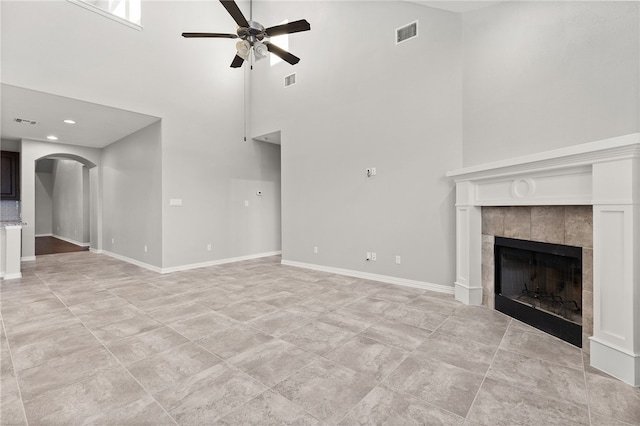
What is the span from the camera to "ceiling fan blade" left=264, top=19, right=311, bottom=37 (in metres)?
3.09

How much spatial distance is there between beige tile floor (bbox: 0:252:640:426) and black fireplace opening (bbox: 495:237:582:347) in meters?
0.17

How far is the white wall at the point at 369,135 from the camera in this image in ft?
13.0

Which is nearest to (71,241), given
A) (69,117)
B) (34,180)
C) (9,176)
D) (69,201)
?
(69,201)

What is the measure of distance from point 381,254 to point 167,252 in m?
4.03

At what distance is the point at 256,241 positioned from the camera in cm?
692

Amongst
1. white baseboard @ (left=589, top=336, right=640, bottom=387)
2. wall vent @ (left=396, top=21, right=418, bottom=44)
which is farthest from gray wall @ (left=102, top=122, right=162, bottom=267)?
white baseboard @ (left=589, top=336, right=640, bottom=387)

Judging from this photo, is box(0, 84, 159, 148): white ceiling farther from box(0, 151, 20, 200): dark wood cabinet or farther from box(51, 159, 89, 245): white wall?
box(51, 159, 89, 245): white wall

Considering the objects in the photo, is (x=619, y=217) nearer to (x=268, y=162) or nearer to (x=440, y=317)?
(x=440, y=317)

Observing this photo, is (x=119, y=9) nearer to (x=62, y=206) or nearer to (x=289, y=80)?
(x=289, y=80)

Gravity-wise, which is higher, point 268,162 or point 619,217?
point 268,162

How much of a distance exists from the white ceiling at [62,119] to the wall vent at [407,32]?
4.51m

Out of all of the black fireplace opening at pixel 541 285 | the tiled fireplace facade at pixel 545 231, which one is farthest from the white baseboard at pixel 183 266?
the black fireplace opening at pixel 541 285

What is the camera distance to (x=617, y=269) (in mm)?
2012

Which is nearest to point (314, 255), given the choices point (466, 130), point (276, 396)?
point (466, 130)
